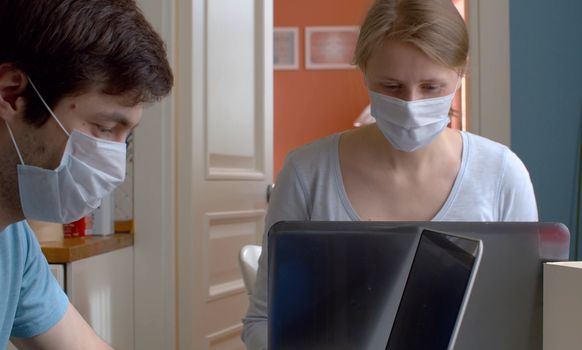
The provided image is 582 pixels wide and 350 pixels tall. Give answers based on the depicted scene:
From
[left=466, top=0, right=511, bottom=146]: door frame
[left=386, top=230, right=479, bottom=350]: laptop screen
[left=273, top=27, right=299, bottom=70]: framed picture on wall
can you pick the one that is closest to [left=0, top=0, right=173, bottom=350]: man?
[left=386, top=230, right=479, bottom=350]: laptop screen

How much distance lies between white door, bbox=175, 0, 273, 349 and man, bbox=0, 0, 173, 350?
1.26 m

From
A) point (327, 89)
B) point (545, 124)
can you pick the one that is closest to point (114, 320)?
point (545, 124)

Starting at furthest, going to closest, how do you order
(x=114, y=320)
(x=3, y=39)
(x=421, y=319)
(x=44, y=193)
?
1. (x=114, y=320)
2. (x=44, y=193)
3. (x=3, y=39)
4. (x=421, y=319)

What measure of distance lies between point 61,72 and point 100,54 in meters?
0.06

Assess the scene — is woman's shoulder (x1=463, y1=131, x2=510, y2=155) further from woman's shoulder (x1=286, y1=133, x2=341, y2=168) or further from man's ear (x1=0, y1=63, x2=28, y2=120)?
man's ear (x1=0, y1=63, x2=28, y2=120)

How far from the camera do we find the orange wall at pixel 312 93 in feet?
16.2

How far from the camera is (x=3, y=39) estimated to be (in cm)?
88

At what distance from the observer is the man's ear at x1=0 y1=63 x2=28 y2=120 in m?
0.90

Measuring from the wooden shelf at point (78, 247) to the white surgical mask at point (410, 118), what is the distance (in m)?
0.76

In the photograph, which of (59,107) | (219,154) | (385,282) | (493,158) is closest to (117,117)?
(59,107)

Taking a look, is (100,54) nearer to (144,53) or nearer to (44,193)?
(144,53)

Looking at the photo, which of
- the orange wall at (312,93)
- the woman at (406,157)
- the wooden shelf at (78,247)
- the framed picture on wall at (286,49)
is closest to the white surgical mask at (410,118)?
the woman at (406,157)

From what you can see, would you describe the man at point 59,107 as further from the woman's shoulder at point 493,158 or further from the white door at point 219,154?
the white door at point 219,154

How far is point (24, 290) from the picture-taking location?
3.55 feet
